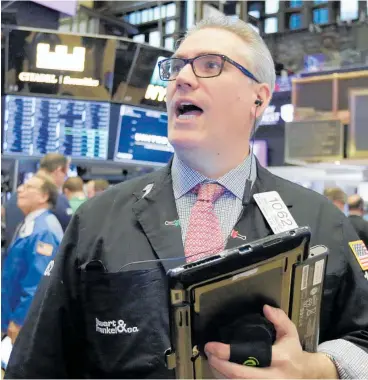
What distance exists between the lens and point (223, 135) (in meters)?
1.27

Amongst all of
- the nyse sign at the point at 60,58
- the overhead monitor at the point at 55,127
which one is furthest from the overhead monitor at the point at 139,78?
the nyse sign at the point at 60,58

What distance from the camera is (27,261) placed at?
3.05 metres

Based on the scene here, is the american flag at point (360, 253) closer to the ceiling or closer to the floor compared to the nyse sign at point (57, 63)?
closer to the floor

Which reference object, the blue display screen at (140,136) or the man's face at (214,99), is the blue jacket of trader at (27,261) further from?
the blue display screen at (140,136)

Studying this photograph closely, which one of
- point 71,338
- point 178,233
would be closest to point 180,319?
point 178,233

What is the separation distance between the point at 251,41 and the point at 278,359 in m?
0.76

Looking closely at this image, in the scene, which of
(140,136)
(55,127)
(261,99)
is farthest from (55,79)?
(261,99)

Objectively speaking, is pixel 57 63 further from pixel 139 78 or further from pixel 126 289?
pixel 126 289

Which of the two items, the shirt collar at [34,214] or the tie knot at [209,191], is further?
the shirt collar at [34,214]

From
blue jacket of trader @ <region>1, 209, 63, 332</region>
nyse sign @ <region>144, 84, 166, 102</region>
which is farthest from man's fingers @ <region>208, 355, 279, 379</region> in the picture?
nyse sign @ <region>144, 84, 166, 102</region>

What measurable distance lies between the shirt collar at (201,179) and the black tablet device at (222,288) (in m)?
0.34

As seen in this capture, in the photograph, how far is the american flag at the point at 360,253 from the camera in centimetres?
127

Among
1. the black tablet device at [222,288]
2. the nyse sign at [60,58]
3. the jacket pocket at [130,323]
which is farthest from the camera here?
the nyse sign at [60,58]

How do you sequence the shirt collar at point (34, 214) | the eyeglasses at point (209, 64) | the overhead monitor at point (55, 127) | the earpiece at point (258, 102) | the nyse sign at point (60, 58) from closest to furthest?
1. the eyeglasses at point (209, 64)
2. the earpiece at point (258, 102)
3. the shirt collar at point (34, 214)
4. the nyse sign at point (60, 58)
5. the overhead monitor at point (55, 127)
